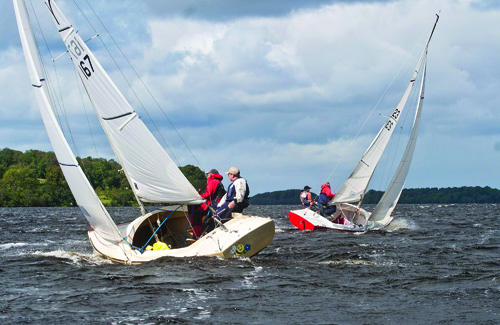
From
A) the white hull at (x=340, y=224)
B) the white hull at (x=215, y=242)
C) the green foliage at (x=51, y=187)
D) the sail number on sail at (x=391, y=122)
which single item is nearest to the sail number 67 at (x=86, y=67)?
the white hull at (x=215, y=242)

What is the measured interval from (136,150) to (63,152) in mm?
1391

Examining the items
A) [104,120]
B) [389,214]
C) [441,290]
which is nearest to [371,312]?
[441,290]

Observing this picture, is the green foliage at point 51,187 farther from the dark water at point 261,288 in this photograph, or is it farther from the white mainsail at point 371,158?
the dark water at point 261,288

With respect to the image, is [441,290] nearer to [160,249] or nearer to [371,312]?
[371,312]

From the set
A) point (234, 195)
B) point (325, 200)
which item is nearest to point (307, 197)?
point (325, 200)

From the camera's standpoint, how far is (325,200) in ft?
72.8

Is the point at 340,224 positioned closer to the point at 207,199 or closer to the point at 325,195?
the point at 325,195

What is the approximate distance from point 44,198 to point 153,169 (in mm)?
90950

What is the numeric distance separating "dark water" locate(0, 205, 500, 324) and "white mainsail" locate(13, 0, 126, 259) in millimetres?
800

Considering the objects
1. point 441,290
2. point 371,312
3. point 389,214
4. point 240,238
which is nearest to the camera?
point 371,312

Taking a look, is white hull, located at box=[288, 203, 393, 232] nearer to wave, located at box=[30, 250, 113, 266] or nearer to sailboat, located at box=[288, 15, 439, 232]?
sailboat, located at box=[288, 15, 439, 232]

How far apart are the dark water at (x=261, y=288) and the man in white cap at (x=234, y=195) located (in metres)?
1.10

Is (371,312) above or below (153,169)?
below

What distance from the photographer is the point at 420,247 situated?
1552 centimetres
